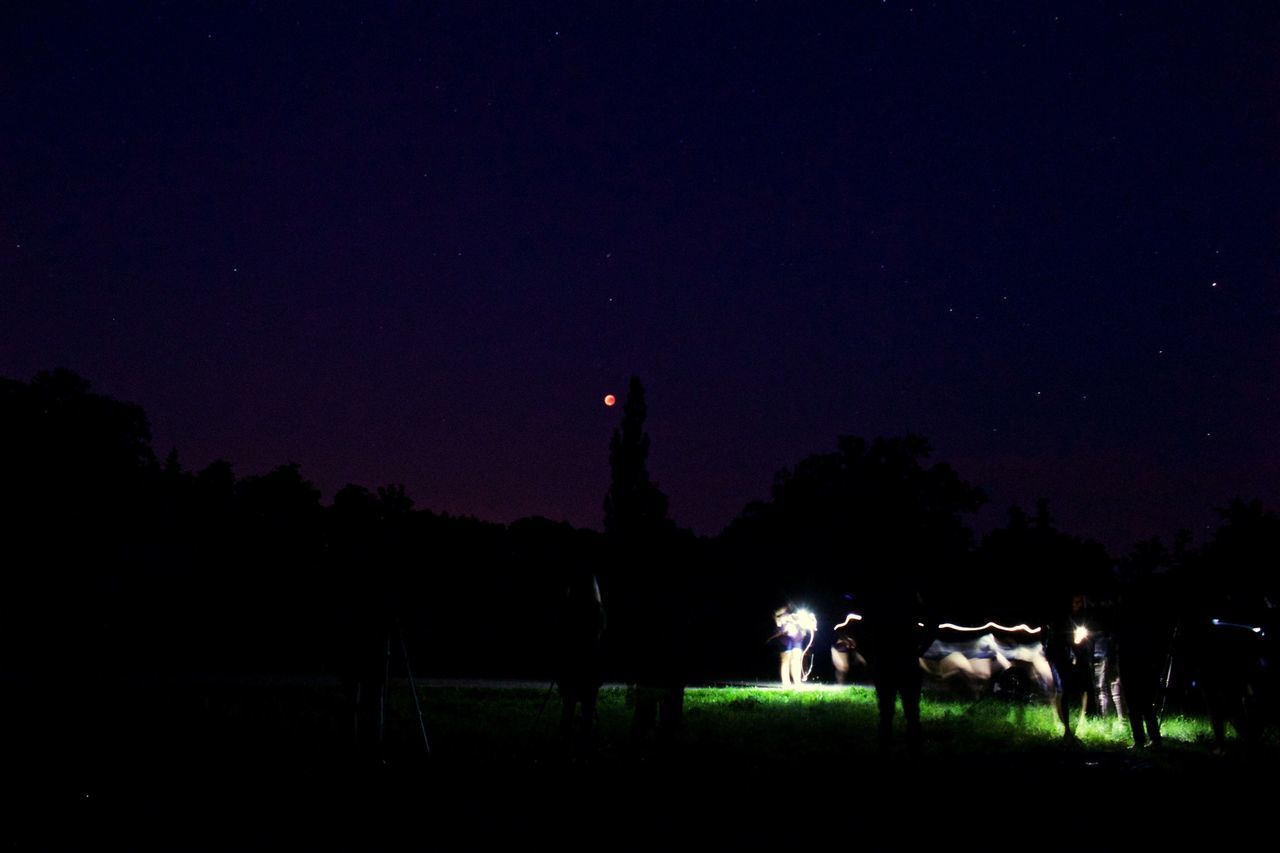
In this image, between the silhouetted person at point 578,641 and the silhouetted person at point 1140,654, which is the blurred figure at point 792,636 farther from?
the silhouetted person at point 578,641

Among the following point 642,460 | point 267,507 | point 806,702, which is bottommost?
point 806,702

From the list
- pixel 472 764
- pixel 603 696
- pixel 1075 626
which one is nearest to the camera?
pixel 472 764

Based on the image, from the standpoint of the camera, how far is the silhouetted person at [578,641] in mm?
9156

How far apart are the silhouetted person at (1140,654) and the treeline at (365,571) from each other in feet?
2.01

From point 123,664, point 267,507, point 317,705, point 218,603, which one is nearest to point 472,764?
point 317,705

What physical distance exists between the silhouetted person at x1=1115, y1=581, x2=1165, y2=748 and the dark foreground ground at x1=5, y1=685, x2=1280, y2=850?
61 centimetres

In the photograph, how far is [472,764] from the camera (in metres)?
8.83

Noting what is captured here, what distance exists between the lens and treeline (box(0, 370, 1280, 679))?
34.2ft

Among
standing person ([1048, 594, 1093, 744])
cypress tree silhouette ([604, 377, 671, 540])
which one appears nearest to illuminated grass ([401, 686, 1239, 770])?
standing person ([1048, 594, 1093, 744])

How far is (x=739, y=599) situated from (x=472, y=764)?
2929 cm

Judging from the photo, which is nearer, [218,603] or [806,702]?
[806,702]

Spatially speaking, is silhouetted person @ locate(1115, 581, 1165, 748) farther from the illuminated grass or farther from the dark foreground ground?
the dark foreground ground

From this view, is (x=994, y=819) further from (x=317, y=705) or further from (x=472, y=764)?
(x=317, y=705)

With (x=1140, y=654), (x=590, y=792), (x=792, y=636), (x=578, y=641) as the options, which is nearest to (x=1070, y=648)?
(x=1140, y=654)
